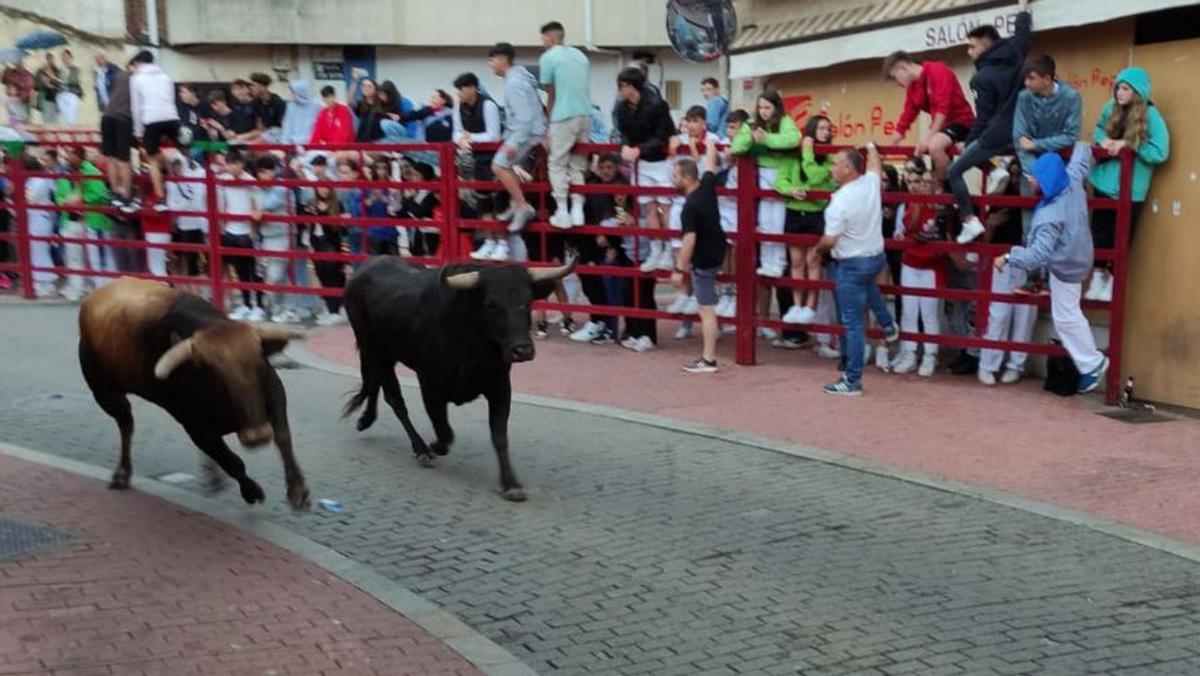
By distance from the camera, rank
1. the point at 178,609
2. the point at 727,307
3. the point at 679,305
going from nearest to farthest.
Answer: the point at 178,609, the point at 727,307, the point at 679,305

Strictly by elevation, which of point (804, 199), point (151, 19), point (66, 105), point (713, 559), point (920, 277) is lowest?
point (713, 559)

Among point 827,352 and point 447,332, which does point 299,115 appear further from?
point 447,332

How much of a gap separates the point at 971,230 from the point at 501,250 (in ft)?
Answer: 15.4

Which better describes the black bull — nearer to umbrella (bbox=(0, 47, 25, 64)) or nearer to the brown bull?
the brown bull

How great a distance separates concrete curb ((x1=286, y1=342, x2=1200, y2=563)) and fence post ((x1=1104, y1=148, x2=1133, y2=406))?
261 centimetres

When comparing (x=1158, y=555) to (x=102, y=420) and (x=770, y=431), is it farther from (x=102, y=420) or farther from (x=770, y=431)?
(x=102, y=420)

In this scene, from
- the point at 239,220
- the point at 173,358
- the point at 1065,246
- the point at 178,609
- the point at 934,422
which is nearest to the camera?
the point at 178,609

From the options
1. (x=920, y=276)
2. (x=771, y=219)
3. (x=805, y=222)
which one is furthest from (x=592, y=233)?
(x=920, y=276)

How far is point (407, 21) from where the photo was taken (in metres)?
28.6

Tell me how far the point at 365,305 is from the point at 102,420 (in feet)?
8.21

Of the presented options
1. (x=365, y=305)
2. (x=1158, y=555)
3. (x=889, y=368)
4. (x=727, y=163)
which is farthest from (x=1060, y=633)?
(x=727, y=163)

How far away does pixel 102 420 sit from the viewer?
9680 mm

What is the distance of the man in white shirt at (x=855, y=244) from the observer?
1013cm

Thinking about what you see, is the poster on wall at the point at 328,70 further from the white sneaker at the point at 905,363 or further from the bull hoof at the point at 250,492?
the bull hoof at the point at 250,492
